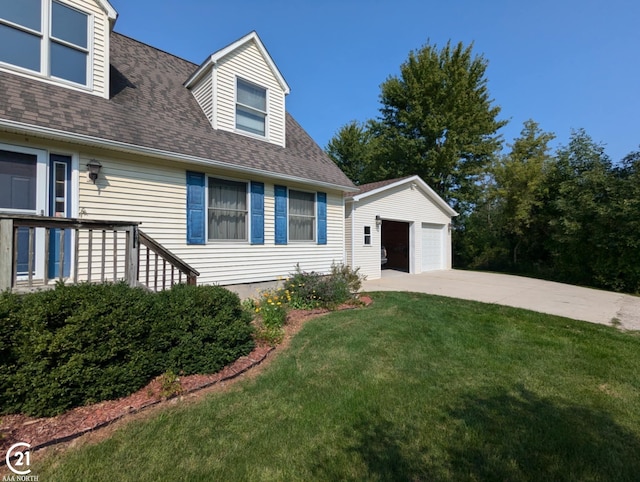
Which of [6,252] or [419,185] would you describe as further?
[419,185]

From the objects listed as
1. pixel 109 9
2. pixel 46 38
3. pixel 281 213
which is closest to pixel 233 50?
pixel 109 9

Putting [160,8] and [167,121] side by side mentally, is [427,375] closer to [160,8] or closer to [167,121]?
[167,121]

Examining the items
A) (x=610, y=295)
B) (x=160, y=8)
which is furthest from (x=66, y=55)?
(x=610, y=295)

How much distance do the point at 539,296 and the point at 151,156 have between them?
35.3ft

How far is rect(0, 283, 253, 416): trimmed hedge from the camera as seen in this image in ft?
8.93

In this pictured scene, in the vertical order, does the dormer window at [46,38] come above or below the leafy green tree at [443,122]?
below

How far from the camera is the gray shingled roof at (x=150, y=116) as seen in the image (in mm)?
5191

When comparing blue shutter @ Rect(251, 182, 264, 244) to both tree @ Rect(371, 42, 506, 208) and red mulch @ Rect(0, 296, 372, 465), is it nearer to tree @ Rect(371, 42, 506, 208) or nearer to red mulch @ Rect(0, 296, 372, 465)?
red mulch @ Rect(0, 296, 372, 465)

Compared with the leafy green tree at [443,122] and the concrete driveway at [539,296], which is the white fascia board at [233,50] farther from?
the leafy green tree at [443,122]

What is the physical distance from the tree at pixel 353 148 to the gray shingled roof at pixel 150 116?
60.9 feet

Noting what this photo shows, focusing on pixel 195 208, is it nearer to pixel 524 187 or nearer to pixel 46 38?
pixel 46 38

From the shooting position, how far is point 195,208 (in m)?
6.96

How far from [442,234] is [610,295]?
7.60 meters

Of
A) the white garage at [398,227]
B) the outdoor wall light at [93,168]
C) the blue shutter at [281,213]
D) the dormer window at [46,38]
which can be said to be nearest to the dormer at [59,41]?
the dormer window at [46,38]
